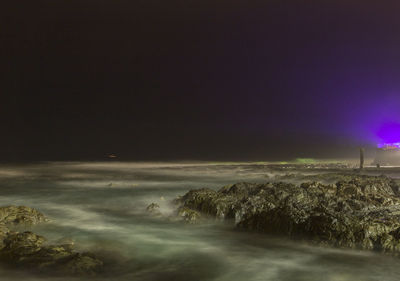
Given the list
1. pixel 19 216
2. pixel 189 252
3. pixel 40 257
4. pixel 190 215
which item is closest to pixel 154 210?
pixel 190 215

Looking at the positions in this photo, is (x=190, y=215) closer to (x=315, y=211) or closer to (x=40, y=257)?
(x=315, y=211)

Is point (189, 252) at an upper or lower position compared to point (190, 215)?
lower

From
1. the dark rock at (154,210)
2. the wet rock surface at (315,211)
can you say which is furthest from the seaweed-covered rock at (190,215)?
the dark rock at (154,210)

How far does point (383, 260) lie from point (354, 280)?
1161mm

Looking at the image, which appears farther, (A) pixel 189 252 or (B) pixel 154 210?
(B) pixel 154 210

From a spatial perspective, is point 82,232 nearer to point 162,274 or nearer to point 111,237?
point 111,237

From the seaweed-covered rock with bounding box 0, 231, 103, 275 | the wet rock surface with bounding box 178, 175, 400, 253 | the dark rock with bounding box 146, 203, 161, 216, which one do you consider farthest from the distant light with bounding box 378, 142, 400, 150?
the seaweed-covered rock with bounding box 0, 231, 103, 275

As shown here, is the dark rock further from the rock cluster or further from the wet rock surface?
the rock cluster

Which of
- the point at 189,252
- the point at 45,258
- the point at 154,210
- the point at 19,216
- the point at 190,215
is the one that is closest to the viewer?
the point at 45,258

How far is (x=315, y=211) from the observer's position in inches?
357

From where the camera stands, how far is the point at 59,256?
22.4 ft

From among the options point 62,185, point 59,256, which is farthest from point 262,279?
point 62,185

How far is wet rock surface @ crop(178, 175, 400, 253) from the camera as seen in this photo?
820cm

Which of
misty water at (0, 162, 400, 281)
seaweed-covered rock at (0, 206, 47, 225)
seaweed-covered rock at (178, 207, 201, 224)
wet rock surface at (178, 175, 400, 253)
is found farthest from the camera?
seaweed-covered rock at (178, 207, 201, 224)
